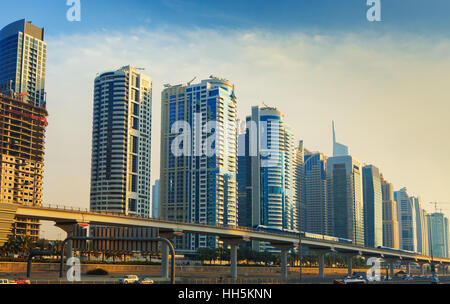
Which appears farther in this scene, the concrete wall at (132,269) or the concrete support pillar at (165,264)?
the concrete support pillar at (165,264)

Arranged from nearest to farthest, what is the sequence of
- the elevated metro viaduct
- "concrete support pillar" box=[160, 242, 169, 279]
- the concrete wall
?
the elevated metro viaduct, the concrete wall, "concrete support pillar" box=[160, 242, 169, 279]

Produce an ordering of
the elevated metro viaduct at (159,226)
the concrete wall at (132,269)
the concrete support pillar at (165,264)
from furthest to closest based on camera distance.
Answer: the concrete support pillar at (165,264), the concrete wall at (132,269), the elevated metro viaduct at (159,226)

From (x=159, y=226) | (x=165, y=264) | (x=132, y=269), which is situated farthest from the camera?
(x=132, y=269)

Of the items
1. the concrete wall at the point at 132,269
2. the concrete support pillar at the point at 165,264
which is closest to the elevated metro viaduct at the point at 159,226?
the concrete support pillar at the point at 165,264

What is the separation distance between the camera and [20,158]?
19838 centimetres

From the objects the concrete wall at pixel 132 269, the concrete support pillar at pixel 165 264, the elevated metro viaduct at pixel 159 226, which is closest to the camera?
the elevated metro viaduct at pixel 159 226

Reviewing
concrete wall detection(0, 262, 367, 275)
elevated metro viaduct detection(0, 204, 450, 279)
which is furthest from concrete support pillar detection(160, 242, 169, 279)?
concrete wall detection(0, 262, 367, 275)

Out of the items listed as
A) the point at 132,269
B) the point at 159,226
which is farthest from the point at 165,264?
the point at 132,269

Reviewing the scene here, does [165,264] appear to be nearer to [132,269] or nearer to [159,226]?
[159,226]

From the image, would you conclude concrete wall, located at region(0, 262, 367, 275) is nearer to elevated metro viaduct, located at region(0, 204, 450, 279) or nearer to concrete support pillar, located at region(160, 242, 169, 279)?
elevated metro viaduct, located at region(0, 204, 450, 279)

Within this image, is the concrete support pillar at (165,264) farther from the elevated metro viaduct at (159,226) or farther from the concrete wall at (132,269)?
the concrete wall at (132,269)
